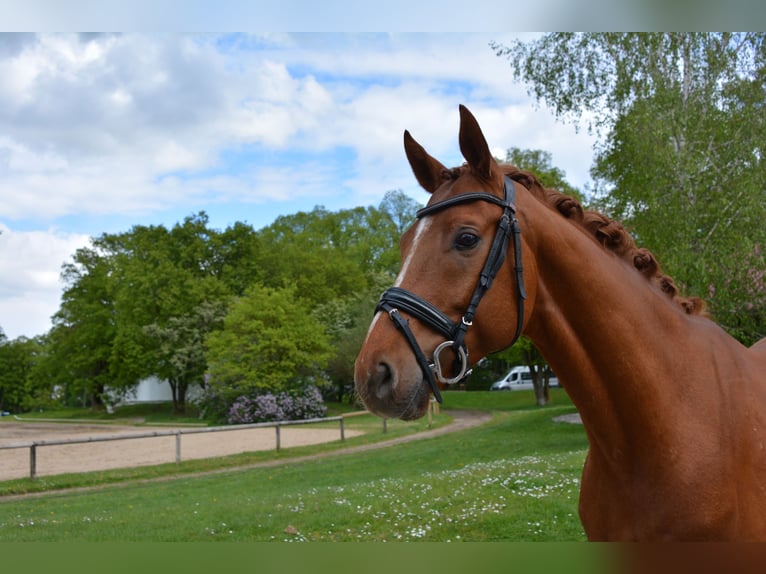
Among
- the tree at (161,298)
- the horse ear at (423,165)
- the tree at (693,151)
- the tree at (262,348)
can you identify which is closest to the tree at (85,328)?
the tree at (161,298)

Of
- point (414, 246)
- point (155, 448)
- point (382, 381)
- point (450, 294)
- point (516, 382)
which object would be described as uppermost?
point (414, 246)

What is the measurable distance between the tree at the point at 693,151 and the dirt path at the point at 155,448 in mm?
12162

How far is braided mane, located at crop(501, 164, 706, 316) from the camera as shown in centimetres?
268

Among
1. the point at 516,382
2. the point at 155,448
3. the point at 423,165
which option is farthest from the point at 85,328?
the point at 423,165

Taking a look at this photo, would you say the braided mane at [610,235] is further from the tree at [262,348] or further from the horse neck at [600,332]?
the tree at [262,348]

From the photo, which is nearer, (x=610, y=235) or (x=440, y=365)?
(x=440, y=365)

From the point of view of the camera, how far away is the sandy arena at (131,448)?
739 inches

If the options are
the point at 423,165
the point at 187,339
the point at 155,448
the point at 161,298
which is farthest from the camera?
the point at 161,298

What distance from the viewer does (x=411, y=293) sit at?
7.26 ft

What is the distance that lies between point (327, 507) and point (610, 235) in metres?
7.37

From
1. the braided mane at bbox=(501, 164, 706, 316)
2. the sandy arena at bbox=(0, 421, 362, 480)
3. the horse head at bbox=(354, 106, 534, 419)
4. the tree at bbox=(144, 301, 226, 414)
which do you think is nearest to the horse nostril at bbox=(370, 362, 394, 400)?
the horse head at bbox=(354, 106, 534, 419)

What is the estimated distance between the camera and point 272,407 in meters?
30.1

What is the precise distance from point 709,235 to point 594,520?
12.2 meters

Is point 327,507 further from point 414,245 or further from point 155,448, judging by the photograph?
point 155,448
